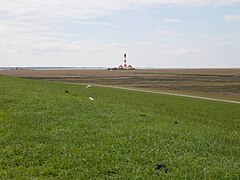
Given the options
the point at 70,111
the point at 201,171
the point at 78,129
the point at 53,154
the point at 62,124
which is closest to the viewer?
the point at 201,171

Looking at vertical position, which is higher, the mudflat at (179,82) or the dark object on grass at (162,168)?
the dark object on grass at (162,168)

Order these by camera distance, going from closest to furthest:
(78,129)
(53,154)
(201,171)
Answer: (201,171), (53,154), (78,129)

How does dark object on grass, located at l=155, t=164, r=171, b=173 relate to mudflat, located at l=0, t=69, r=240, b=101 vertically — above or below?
above

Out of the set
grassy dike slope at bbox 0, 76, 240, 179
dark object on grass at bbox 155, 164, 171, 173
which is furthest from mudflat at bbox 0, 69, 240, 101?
dark object on grass at bbox 155, 164, 171, 173

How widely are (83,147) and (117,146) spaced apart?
0.70 m

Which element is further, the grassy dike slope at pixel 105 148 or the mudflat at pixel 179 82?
the mudflat at pixel 179 82

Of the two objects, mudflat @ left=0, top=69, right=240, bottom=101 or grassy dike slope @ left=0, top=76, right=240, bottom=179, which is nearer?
grassy dike slope @ left=0, top=76, right=240, bottom=179

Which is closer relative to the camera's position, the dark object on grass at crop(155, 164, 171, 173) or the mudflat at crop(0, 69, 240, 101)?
the dark object on grass at crop(155, 164, 171, 173)

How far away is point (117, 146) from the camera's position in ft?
24.3

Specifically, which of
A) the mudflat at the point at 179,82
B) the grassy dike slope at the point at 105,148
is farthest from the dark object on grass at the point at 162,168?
the mudflat at the point at 179,82

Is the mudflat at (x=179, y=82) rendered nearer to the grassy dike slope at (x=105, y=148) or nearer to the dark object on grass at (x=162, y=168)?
the grassy dike slope at (x=105, y=148)

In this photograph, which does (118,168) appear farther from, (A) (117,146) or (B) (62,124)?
(B) (62,124)

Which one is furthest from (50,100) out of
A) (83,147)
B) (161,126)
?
(83,147)

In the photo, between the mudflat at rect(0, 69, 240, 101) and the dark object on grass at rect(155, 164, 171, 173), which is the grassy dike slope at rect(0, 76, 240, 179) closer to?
the dark object on grass at rect(155, 164, 171, 173)
